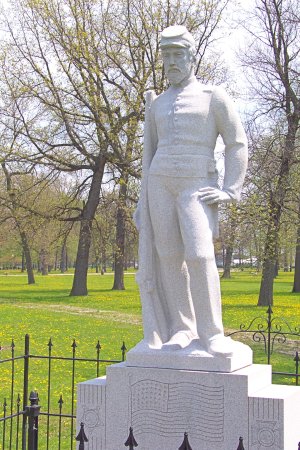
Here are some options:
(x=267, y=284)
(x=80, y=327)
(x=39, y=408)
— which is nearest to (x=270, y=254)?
(x=267, y=284)

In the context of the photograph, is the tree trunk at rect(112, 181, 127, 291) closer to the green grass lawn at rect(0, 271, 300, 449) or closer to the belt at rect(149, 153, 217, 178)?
the green grass lawn at rect(0, 271, 300, 449)

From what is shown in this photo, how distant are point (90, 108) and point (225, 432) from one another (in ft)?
69.5

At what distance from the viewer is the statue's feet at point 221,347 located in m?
5.46

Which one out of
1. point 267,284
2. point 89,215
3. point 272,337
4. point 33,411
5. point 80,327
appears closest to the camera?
point 33,411

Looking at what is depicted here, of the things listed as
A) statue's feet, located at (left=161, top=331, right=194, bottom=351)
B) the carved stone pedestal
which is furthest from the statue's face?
the carved stone pedestal

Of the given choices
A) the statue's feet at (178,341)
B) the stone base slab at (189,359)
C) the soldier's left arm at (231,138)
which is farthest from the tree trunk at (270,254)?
the stone base slab at (189,359)

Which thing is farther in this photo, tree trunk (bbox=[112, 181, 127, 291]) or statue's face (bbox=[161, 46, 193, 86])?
tree trunk (bbox=[112, 181, 127, 291])

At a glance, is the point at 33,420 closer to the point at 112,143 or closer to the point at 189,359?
the point at 189,359

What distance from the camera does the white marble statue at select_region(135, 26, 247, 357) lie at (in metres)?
5.75

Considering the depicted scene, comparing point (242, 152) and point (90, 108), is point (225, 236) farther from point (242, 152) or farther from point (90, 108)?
point (242, 152)

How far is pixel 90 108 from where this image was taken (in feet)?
84.1

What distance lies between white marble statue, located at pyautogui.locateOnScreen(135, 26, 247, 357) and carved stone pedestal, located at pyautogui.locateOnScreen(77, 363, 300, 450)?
324 millimetres

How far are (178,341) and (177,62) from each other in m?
2.24

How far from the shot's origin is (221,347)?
554 cm
